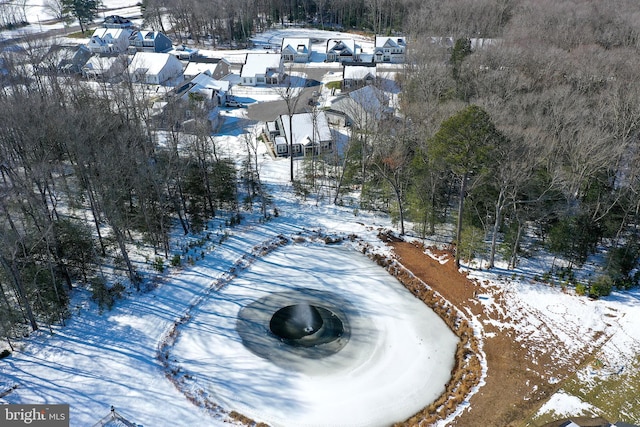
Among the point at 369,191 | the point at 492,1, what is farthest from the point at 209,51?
the point at 369,191

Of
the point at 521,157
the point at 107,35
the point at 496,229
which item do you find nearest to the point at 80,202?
the point at 496,229

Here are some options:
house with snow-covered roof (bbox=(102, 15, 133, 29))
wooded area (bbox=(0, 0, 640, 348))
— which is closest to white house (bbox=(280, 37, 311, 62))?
wooded area (bbox=(0, 0, 640, 348))

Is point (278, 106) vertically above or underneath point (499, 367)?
above

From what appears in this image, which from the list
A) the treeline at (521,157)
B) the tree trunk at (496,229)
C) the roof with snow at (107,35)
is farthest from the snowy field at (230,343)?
the roof with snow at (107,35)

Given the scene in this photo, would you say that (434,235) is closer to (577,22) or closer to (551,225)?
(551,225)

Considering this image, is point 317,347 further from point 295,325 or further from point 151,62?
point 151,62

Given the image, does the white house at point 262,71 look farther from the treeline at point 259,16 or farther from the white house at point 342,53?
the treeline at point 259,16

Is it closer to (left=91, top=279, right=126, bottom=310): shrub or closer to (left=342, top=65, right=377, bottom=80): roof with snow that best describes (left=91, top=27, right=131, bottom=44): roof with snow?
(left=342, top=65, right=377, bottom=80): roof with snow
